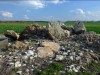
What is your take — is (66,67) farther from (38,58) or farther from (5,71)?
(5,71)

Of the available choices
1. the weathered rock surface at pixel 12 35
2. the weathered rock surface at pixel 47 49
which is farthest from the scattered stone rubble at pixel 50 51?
the weathered rock surface at pixel 12 35

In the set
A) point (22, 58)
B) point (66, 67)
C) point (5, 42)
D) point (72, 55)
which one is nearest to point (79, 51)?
point (72, 55)

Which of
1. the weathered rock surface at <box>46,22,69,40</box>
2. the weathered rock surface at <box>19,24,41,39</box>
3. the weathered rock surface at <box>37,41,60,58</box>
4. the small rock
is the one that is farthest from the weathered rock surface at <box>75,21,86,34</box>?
the small rock

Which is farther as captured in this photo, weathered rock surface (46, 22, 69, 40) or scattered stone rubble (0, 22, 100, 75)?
weathered rock surface (46, 22, 69, 40)

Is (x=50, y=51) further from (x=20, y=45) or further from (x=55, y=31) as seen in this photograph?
(x=55, y=31)

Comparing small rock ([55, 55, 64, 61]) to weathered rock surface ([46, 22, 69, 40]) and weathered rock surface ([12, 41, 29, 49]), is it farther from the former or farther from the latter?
weathered rock surface ([46, 22, 69, 40])

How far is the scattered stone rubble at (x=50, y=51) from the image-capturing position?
1152 cm

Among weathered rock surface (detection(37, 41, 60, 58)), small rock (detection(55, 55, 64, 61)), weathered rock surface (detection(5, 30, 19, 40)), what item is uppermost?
weathered rock surface (detection(5, 30, 19, 40))

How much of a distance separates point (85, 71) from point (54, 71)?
1.21 metres

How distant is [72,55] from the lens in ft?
40.5

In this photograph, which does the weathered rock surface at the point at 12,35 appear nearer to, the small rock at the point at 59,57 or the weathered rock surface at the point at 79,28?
the weathered rock surface at the point at 79,28

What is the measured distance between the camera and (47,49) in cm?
1254

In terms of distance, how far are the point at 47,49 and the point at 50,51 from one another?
0.50 ft

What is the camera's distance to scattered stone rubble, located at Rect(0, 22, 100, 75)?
37.8 feet
